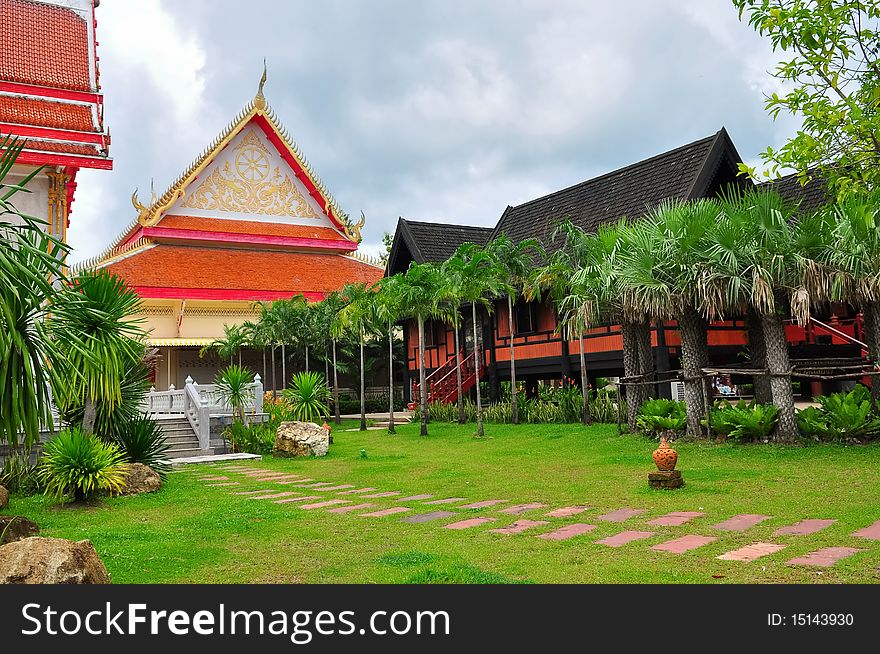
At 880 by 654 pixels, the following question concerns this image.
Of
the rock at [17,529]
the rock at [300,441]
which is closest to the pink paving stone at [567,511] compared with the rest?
the rock at [17,529]

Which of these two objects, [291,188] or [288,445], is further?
[291,188]

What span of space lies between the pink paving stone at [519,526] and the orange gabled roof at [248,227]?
88.7 ft

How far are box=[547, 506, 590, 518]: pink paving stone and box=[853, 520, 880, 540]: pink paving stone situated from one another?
8.17 feet

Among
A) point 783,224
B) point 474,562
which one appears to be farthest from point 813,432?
point 474,562

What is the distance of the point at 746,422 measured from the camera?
12227mm

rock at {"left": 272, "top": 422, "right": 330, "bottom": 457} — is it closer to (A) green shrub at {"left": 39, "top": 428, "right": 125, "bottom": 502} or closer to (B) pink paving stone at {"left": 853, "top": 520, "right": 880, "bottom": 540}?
(A) green shrub at {"left": 39, "top": 428, "right": 125, "bottom": 502}

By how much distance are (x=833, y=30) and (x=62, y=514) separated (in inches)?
358

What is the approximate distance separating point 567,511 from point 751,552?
237 cm

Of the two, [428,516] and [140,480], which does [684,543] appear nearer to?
[428,516]

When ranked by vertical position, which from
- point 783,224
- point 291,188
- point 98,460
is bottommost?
point 98,460

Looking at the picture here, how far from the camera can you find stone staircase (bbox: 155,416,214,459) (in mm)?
16172

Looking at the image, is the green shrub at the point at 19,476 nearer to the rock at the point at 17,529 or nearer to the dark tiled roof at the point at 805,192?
the rock at the point at 17,529

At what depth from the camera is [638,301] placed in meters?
13.0

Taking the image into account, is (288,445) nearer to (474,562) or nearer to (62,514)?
(62,514)
